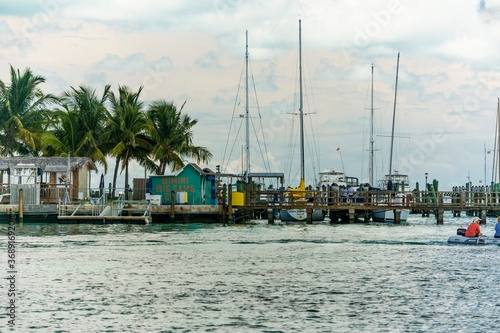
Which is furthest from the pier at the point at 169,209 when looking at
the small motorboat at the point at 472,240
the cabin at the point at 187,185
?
the small motorboat at the point at 472,240

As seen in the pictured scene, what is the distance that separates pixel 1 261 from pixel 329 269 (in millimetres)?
11426

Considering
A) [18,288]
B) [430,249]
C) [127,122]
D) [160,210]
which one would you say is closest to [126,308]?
[18,288]

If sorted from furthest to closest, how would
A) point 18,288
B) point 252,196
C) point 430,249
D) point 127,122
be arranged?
point 127,122
point 252,196
point 430,249
point 18,288

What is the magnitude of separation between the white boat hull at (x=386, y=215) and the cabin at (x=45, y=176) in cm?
2150

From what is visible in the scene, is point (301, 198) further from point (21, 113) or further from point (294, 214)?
point (21, 113)

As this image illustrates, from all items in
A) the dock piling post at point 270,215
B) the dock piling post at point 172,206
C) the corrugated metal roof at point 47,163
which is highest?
the corrugated metal roof at point 47,163

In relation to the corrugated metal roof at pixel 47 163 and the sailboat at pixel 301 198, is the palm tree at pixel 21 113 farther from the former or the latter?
the sailboat at pixel 301 198

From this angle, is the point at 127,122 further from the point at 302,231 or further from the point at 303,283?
the point at 303,283

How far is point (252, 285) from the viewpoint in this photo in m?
18.0

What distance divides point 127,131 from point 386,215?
22756mm

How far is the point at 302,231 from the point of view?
126ft

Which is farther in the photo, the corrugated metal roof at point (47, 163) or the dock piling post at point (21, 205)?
the corrugated metal roof at point (47, 163)

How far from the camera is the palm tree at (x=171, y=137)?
5718 centimetres

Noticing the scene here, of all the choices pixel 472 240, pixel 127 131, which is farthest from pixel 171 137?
pixel 472 240
